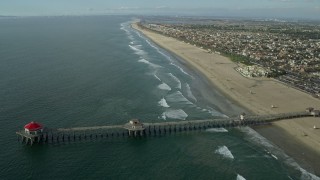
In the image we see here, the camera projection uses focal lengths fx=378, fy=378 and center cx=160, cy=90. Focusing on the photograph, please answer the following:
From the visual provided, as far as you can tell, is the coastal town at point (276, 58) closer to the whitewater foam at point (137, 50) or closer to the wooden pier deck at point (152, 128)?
the wooden pier deck at point (152, 128)

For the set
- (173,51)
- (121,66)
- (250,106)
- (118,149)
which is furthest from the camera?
(173,51)

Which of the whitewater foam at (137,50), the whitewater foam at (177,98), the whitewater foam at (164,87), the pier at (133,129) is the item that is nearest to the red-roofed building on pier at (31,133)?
the pier at (133,129)

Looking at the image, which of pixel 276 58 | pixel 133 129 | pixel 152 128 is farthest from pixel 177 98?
pixel 276 58

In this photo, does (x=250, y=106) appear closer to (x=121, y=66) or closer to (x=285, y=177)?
(x=285, y=177)

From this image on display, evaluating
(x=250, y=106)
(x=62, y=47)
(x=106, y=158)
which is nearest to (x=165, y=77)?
(x=250, y=106)

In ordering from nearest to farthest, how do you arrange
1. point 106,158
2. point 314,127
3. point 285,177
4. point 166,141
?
1. point 285,177
2. point 106,158
3. point 166,141
4. point 314,127

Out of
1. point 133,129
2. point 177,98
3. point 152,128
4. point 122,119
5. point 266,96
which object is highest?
point 133,129

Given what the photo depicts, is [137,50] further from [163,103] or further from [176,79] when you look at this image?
[163,103]
